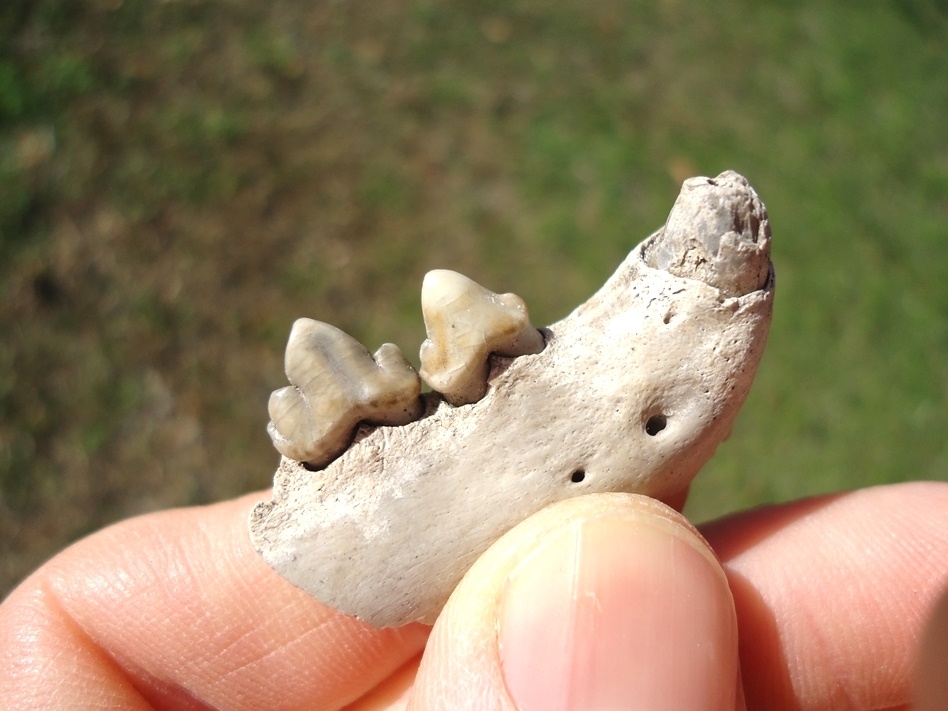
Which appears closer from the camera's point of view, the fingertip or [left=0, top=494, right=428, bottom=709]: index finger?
the fingertip

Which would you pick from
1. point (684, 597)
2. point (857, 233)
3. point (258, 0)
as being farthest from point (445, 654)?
point (258, 0)

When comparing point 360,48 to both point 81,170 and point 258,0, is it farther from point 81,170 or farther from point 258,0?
point 81,170

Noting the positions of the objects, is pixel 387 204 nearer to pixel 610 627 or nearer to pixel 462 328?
pixel 462 328

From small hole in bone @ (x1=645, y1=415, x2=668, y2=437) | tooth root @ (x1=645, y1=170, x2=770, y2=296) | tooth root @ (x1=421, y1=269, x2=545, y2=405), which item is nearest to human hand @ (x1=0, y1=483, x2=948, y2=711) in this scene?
small hole in bone @ (x1=645, y1=415, x2=668, y2=437)

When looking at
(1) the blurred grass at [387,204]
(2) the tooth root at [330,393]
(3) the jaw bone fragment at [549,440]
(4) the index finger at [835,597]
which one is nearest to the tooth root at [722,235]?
(3) the jaw bone fragment at [549,440]

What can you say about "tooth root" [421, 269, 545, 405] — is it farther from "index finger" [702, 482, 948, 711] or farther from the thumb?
"index finger" [702, 482, 948, 711]

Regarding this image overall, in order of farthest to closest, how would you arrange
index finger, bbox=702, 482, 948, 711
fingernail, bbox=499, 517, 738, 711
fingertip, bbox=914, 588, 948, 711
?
index finger, bbox=702, 482, 948, 711
fingertip, bbox=914, 588, 948, 711
fingernail, bbox=499, 517, 738, 711

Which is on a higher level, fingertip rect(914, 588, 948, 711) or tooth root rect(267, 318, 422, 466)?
tooth root rect(267, 318, 422, 466)
